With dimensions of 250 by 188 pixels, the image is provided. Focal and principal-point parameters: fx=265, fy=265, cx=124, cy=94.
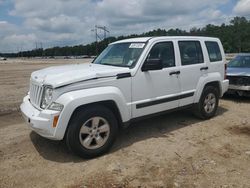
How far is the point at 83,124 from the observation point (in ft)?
13.4

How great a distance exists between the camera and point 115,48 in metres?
5.71

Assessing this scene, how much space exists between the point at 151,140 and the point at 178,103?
1074 millimetres

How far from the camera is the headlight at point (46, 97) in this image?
13.3 feet

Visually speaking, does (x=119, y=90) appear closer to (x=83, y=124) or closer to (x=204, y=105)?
(x=83, y=124)

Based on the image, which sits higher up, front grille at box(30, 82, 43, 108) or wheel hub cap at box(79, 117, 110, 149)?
front grille at box(30, 82, 43, 108)

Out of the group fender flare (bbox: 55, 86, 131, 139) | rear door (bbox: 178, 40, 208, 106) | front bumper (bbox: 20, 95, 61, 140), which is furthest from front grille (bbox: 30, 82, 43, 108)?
rear door (bbox: 178, 40, 208, 106)

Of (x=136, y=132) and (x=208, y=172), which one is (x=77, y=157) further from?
(x=208, y=172)

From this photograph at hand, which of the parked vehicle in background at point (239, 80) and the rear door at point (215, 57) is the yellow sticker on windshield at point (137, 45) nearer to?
the rear door at point (215, 57)

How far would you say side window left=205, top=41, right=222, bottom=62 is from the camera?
6.30 metres

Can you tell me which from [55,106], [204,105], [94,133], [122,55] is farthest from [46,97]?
[204,105]

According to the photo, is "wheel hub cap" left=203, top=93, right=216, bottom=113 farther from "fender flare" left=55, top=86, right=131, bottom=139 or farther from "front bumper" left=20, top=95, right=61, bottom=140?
"front bumper" left=20, top=95, right=61, bottom=140

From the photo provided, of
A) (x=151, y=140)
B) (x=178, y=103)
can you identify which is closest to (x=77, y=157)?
(x=151, y=140)

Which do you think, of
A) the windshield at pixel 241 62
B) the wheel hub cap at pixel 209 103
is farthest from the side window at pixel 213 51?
the windshield at pixel 241 62

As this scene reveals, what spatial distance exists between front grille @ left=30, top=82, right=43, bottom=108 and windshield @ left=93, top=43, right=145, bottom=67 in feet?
5.01
